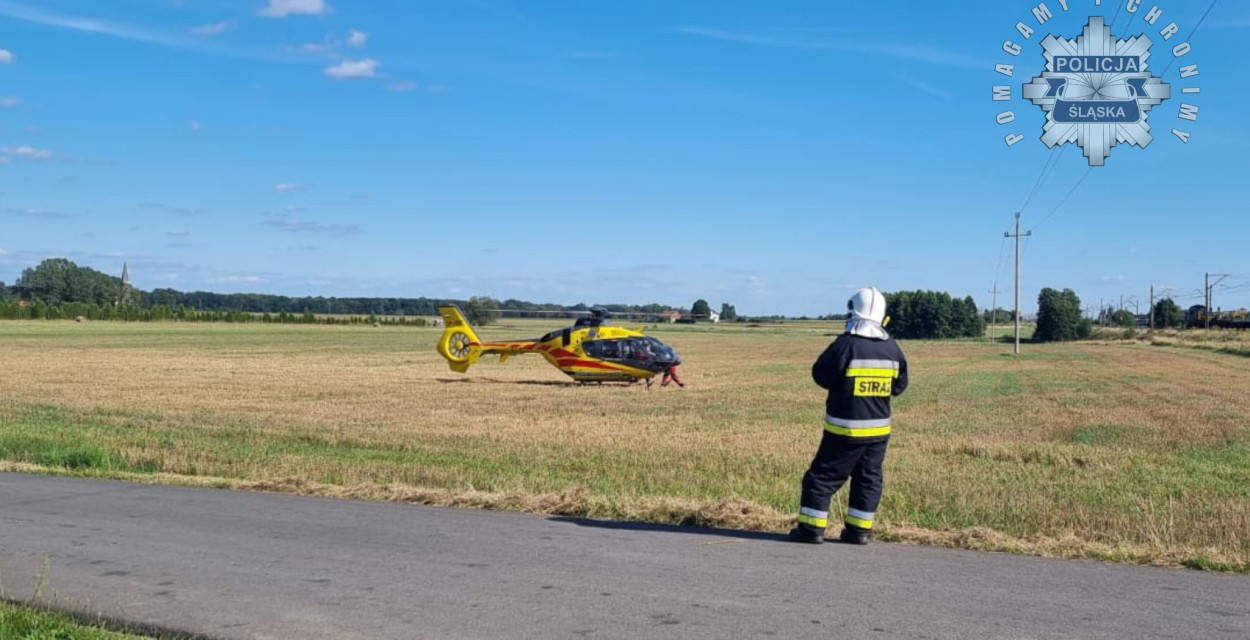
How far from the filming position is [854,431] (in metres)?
8.22

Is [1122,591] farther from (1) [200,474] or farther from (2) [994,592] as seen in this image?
(1) [200,474]

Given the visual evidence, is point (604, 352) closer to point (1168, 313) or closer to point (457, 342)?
point (457, 342)

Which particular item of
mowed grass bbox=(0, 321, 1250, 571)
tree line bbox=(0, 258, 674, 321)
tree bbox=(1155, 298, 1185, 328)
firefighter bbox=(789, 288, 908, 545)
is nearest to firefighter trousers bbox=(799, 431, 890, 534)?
firefighter bbox=(789, 288, 908, 545)

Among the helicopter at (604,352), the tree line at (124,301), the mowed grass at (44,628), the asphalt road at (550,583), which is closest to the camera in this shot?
the mowed grass at (44,628)

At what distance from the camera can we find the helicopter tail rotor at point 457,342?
35875 millimetres

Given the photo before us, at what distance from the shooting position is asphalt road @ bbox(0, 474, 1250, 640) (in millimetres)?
5957

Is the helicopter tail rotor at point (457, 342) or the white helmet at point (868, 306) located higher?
the white helmet at point (868, 306)

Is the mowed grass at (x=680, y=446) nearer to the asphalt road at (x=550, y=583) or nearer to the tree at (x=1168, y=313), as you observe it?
the asphalt road at (x=550, y=583)

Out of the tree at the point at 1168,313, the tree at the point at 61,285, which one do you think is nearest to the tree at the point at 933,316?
the tree at the point at 1168,313

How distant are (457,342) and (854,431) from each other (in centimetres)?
2884

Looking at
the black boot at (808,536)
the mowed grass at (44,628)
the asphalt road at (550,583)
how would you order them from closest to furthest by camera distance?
the mowed grass at (44,628)
the asphalt road at (550,583)
the black boot at (808,536)

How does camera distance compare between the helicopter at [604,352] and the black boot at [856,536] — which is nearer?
the black boot at [856,536]

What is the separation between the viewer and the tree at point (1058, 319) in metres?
120

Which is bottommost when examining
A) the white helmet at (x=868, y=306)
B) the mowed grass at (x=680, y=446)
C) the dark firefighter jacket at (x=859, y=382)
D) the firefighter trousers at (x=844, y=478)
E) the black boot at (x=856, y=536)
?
the mowed grass at (x=680, y=446)
